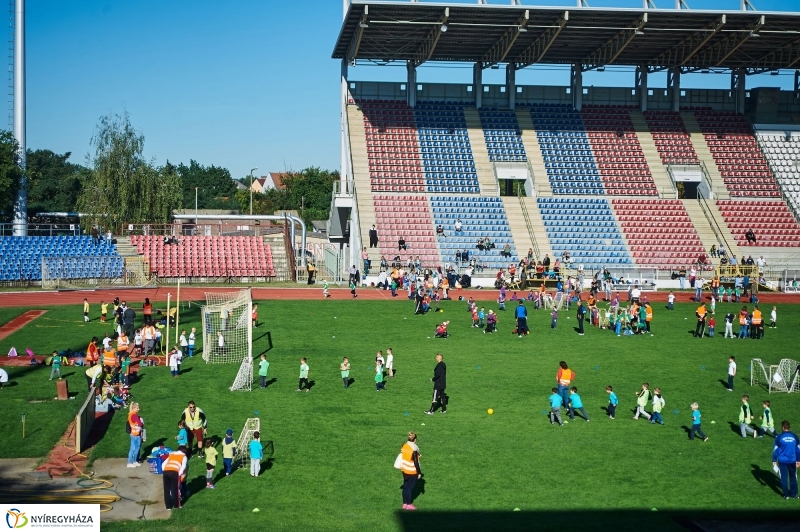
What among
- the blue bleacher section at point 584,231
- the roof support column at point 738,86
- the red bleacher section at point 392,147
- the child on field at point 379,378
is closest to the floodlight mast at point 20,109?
the red bleacher section at point 392,147

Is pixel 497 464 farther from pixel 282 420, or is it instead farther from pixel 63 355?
pixel 63 355

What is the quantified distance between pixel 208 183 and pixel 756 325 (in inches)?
4840

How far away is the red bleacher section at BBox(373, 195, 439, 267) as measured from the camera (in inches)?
2032

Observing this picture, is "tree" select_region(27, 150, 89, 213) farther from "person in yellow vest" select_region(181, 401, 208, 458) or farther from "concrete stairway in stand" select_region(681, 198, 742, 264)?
"person in yellow vest" select_region(181, 401, 208, 458)

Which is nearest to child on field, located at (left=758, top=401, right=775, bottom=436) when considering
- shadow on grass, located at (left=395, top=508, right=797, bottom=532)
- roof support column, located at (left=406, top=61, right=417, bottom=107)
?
shadow on grass, located at (left=395, top=508, right=797, bottom=532)

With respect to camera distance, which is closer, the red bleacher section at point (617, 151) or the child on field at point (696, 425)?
the child on field at point (696, 425)

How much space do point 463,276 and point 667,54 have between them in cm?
2321

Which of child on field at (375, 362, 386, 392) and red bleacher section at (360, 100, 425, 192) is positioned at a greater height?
red bleacher section at (360, 100, 425, 192)

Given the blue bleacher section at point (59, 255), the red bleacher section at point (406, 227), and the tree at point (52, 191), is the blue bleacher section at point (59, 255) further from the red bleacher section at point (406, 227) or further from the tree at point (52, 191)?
the tree at point (52, 191)

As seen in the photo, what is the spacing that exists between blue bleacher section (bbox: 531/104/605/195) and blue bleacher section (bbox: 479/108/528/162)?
1.48 m

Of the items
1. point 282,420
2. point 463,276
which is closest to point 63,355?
point 282,420

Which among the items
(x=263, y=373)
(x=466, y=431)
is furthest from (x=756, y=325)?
(x=263, y=373)

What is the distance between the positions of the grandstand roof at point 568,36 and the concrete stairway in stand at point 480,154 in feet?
12.5

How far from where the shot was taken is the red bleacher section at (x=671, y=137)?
200 feet
